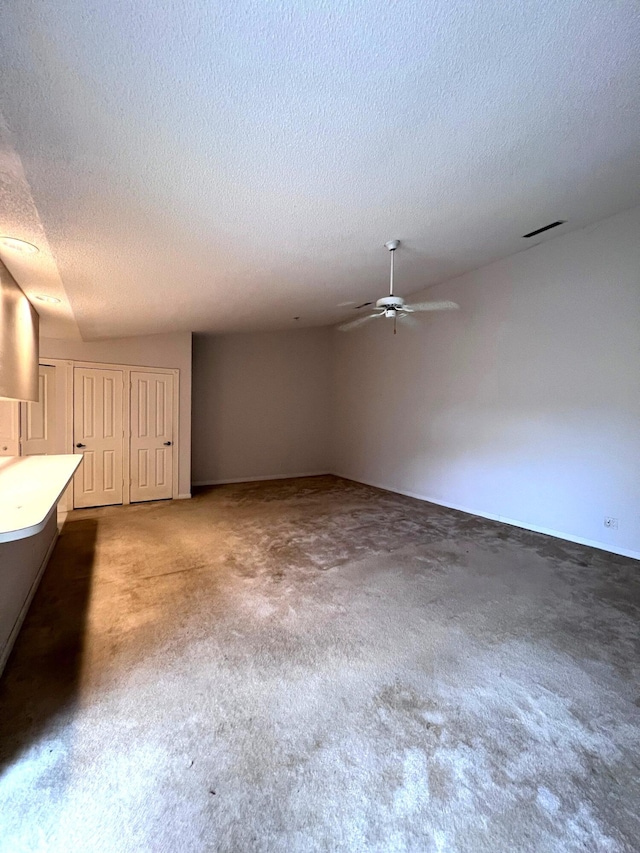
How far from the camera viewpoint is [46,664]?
2105 mm

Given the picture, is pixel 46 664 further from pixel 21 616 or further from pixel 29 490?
pixel 29 490

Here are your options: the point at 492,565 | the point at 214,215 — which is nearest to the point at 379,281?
the point at 214,215

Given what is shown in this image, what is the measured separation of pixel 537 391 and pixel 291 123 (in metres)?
4.03

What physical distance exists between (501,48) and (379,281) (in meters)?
3.13

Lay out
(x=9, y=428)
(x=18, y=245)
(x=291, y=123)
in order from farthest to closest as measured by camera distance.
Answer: (x=9, y=428) → (x=18, y=245) → (x=291, y=123)

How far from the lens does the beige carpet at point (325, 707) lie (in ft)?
4.22

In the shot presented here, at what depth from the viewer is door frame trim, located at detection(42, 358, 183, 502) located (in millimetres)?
5168

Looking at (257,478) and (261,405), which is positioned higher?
(261,405)

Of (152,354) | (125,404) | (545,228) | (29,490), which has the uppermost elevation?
(545,228)

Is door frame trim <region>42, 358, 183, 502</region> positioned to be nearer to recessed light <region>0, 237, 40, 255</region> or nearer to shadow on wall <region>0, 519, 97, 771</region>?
shadow on wall <region>0, 519, 97, 771</region>

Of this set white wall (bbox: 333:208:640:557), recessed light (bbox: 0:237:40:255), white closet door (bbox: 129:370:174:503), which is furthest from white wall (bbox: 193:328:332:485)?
recessed light (bbox: 0:237:40:255)

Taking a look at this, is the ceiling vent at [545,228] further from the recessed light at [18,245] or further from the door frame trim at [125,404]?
the door frame trim at [125,404]

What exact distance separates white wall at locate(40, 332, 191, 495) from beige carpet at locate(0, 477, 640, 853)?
2.78 metres

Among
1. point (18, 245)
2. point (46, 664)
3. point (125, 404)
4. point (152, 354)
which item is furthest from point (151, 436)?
point (46, 664)
